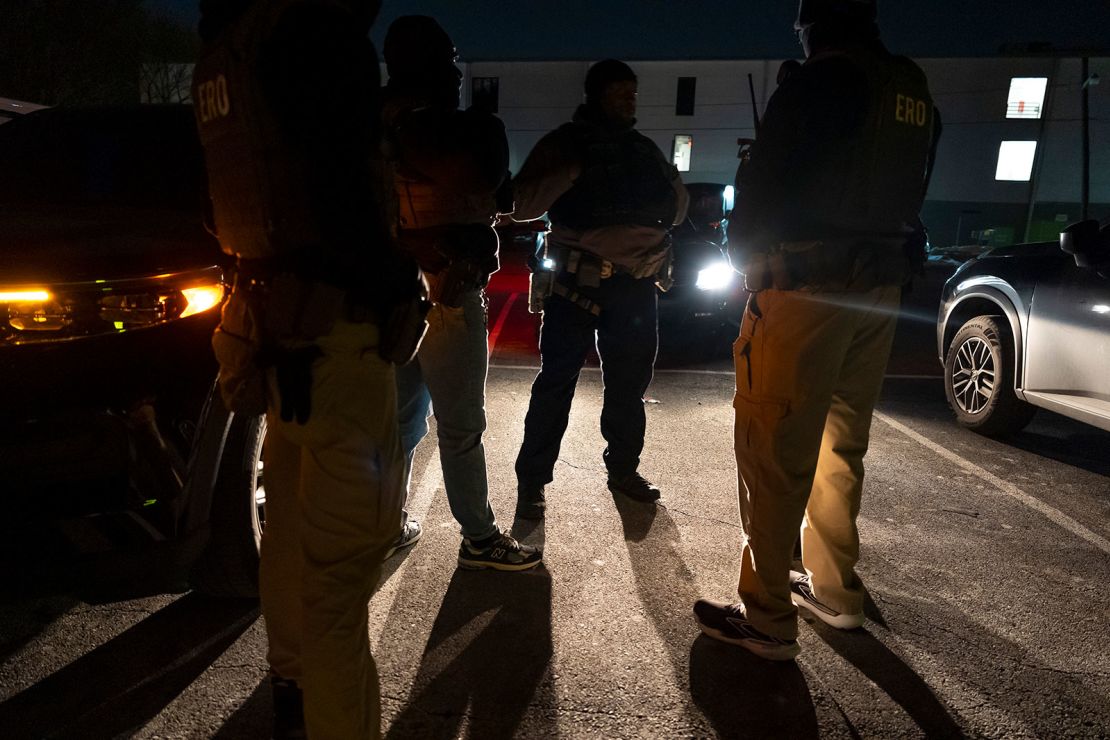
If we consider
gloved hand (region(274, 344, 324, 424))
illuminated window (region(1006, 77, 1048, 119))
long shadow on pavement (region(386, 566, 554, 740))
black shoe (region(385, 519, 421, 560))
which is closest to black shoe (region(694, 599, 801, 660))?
long shadow on pavement (region(386, 566, 554, 740))

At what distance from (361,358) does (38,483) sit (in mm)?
879

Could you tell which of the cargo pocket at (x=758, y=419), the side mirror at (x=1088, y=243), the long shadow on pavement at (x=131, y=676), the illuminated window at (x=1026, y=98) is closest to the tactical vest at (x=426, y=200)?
the cargo pocket at (x=758, y=419)

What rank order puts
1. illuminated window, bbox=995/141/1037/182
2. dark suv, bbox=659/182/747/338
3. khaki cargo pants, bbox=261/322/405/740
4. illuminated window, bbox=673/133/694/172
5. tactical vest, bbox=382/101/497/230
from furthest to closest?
illuminated window, bbox=673/133/694/172
illuminated window, bbox=995/141/1037/182
dark suv, bbox=659/182/747/338
tactical vest, bbox=382/101/497/230
khaki cargo pants, bbox=261/322/405/740

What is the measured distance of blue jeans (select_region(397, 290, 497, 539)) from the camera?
2.55m

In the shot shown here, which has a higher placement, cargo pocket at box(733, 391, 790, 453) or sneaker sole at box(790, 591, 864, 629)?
cargo pocket at box(733, 391, 790, 453)

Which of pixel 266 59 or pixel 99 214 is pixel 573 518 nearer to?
pixel 99 214

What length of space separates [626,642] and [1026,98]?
3914 centimetres

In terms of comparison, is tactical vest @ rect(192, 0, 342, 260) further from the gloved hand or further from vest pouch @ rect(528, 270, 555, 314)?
vest pouch @ rect(528, 270, 555, 314)

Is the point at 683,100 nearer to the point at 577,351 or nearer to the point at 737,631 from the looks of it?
the point at 577,351

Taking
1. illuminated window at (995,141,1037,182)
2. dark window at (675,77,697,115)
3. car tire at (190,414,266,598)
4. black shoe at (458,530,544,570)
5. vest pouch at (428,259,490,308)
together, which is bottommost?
black shoe at (458,530,544,570)

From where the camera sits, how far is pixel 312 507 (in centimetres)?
158

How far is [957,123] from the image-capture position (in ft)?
111

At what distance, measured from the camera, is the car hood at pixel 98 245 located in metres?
1.85

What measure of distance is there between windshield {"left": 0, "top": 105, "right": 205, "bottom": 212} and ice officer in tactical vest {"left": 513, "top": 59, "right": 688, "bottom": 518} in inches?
54.4
